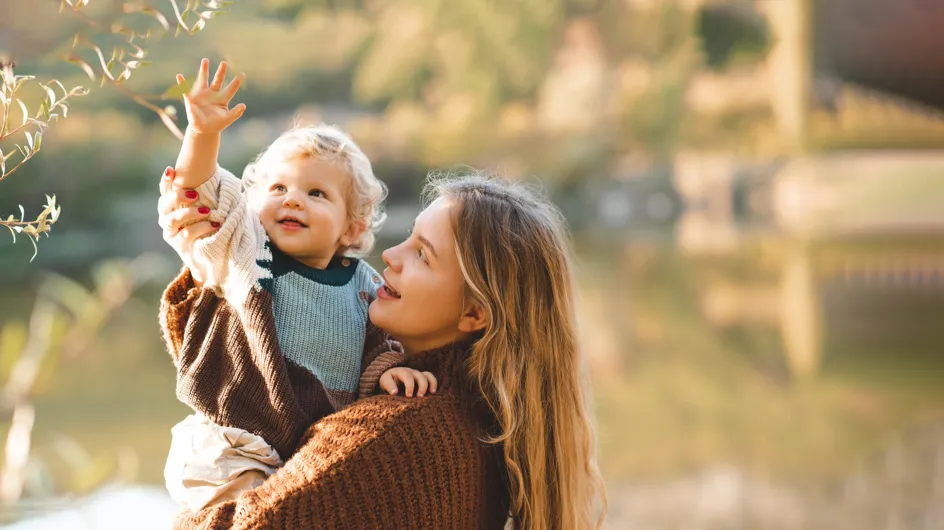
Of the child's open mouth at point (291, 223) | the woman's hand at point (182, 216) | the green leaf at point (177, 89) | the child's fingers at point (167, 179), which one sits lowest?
the child's open mouth at point (291, 223)

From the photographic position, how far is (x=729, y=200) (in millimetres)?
11883

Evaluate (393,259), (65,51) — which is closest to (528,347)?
(393,259)

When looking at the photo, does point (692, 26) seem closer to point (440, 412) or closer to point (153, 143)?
point (153, 143)

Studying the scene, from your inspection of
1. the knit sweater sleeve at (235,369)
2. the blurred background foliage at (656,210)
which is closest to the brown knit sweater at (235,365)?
the knit sweater sleeve at (235,369)

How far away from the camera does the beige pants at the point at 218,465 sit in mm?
992

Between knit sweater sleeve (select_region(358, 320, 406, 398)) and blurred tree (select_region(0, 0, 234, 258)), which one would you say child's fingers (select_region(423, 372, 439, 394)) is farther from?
blurred tree (select_region(0, 0, 234, 258))

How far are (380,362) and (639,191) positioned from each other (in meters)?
11.4

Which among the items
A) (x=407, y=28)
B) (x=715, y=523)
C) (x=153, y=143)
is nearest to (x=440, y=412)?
(x=715, y=523)

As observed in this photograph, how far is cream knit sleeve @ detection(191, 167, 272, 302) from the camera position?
3.14ft

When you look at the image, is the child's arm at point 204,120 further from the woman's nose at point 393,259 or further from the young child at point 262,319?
the woman's nose at point 393,259

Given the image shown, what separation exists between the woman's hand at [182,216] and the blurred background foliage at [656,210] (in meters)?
4.18

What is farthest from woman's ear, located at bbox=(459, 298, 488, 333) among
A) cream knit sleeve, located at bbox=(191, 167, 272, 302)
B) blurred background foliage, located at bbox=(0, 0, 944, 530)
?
blurred background foliage, located at bbox=(0, 0, 944, 530)

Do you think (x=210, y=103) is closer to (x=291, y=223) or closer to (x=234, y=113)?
(x=234, y=113)

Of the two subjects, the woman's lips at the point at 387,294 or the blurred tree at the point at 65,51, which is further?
the woman's lips at the point at 387,294
